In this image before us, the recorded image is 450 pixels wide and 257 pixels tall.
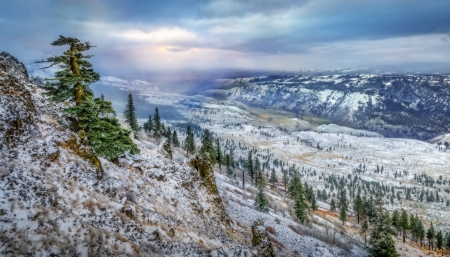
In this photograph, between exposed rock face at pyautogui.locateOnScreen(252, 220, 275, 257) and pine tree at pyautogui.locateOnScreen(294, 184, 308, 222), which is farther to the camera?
pine tree at pyautogui.locateOnScreen(294, 184, 308, 222)

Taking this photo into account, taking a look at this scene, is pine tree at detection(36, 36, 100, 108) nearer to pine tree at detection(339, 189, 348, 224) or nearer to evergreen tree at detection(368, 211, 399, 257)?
evergreen tree at detection(368, 211, 399, 257)

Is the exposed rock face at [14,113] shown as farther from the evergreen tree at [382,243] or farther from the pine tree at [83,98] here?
the evergreen tree at [382,243]

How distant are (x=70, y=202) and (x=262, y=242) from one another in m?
17.2

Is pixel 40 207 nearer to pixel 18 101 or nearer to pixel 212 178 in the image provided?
pixel 18 101

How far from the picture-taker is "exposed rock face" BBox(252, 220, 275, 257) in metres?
23.4

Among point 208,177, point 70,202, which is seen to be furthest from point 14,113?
point 208,177

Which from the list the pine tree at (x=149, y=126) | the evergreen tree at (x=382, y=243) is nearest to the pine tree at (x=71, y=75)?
the evergreen tree at (x=382, y=243)

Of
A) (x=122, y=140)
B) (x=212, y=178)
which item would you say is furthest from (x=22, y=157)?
(x=212, y=178)

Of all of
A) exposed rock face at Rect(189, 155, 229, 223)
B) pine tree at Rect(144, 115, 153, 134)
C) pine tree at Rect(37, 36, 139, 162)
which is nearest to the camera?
pine tree at Rect(37, 36, 139, 162)

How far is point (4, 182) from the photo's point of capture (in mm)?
13516

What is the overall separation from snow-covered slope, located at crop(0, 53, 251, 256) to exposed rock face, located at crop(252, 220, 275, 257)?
311 centimetres

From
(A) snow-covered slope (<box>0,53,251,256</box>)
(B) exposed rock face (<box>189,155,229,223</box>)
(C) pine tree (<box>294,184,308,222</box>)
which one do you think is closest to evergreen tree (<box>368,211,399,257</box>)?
(C) pine tree (<box>294,184,308,222</box>)

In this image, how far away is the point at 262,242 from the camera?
24578mm

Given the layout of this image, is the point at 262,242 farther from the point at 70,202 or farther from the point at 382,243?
the point at 382,243
